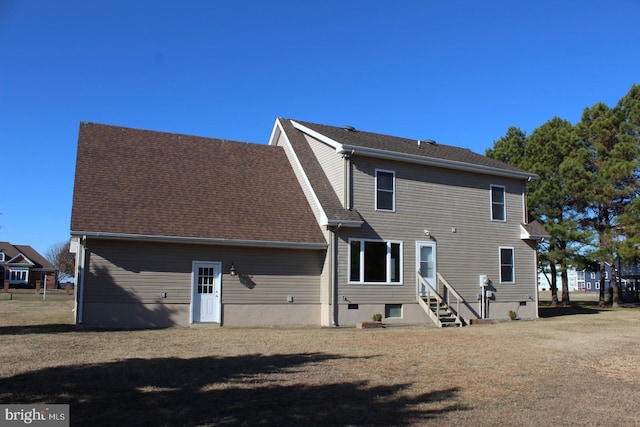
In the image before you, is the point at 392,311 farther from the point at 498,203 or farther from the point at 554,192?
the point at 554,192

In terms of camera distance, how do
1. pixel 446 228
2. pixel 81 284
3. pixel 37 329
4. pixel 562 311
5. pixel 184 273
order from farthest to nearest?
1. pixel 562 311
2. pixel 446 228
3. pixel 184 273
4. pixel 81 284
5. pixel 37 329

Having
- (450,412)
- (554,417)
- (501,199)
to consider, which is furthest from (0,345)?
(501,199)

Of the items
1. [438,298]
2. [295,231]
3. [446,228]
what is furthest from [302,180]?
[438,298]

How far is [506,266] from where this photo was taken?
72.1 feet

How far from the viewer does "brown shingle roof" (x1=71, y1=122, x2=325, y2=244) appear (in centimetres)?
1656

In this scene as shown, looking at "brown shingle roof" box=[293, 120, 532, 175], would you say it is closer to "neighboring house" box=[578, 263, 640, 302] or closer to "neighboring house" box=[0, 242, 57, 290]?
"neighboring house" box=[578, 263, 640, 302]

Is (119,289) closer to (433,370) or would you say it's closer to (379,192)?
(379,192)

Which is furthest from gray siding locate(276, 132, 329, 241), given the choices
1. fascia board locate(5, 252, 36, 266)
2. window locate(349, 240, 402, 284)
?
fascia board locate(5, 252, 36, 266)

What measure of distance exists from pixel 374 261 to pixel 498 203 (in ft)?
20.9

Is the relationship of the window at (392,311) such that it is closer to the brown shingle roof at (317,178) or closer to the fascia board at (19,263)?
the brown shingle roof at (317,178)

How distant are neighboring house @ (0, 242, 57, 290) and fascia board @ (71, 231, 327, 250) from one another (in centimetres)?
5409

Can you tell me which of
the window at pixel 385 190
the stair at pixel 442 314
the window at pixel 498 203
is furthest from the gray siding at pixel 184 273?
the window at pixel 498 203

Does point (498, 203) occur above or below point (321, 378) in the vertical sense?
above

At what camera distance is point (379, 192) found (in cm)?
1931
